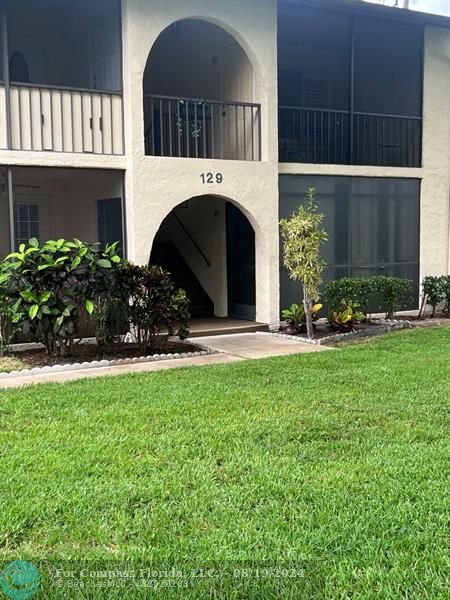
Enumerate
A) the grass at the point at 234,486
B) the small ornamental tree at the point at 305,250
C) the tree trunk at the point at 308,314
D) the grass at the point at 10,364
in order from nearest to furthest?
the grass at the point at 234,486 < the grass at the point at 10,364 < the small ornamental tree at the point at 305,250 < the tree trunk at the point at 308,314

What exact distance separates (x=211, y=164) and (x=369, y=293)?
3602mm

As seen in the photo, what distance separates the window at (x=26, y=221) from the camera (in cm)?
1328

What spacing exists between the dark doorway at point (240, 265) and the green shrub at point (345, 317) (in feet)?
5.27

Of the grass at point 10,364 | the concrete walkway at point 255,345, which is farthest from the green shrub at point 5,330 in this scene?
the concrete walkway at point 255,345

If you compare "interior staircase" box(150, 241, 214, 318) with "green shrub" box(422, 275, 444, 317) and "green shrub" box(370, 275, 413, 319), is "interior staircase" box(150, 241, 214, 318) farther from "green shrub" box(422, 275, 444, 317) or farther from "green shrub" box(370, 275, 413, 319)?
"green shrub" box(422, 275, 444, 317)

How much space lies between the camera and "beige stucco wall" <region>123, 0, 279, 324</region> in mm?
10266

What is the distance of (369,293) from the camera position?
11.8 metres

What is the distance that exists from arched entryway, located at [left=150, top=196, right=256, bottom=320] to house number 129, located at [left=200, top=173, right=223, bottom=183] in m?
1.08

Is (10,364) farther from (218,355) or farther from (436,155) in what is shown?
(436,155)

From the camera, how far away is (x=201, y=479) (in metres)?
4.46

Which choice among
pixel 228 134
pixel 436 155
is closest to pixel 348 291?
pixel 228 134

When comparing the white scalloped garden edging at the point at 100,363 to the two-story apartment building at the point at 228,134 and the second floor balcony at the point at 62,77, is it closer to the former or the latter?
the two-story apartment building at the point at 228,134

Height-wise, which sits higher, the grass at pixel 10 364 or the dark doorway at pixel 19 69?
the dark doorway at pixel 19 69

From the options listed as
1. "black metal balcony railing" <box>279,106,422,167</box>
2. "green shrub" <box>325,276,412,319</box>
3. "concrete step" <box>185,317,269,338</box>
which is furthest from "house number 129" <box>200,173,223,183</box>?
"green shrub" <box>325,276,412,319</box>
